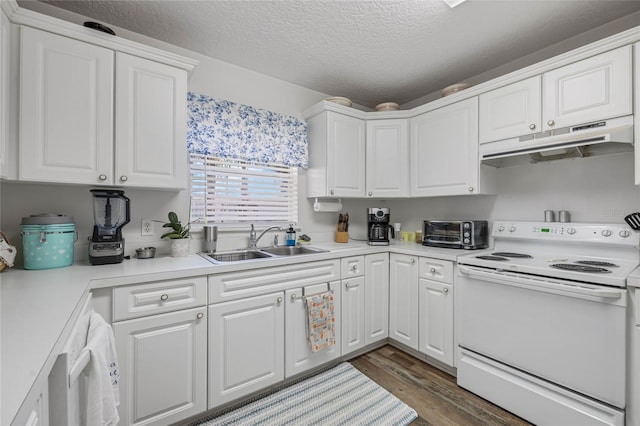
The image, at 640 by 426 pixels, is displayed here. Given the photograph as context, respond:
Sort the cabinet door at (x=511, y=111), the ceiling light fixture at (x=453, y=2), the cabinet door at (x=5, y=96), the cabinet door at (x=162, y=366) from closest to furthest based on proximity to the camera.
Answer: the cabinet door at (x=5, y=96)
the cabinet door at (x=162, y=366)
the ceiling light fixture at (x=453, y=2)
the cabinet door at (x=511, y=111)

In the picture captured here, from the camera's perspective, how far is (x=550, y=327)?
158 centimetres

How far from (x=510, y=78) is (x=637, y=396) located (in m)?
1.94

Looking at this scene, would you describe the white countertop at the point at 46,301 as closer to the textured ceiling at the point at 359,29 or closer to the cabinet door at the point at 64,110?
the cabinet door at the point at 64,110

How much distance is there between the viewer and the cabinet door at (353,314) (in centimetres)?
225

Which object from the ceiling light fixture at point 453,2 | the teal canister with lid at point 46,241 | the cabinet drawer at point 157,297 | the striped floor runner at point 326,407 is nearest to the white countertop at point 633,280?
the striped floor runner at point 326,407

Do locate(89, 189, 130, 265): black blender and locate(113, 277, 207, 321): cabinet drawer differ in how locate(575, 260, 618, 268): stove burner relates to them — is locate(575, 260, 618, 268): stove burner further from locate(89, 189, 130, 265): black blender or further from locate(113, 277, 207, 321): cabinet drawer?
locate(89, 189, 130, 265): black blender

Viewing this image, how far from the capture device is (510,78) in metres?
2.01

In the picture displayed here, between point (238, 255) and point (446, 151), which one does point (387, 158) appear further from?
point (238, 255)

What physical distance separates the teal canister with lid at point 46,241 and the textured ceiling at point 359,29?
52.4 inches

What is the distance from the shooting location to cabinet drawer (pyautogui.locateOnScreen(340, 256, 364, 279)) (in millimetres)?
2240

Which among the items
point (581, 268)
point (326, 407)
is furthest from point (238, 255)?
point (581, 268)

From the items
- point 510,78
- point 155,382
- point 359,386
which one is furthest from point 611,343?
point 155,382

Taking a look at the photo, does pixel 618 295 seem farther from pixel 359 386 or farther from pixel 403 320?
pixel 359 386

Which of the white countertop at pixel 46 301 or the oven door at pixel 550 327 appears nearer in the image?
the white countertop at pixel 46 301
